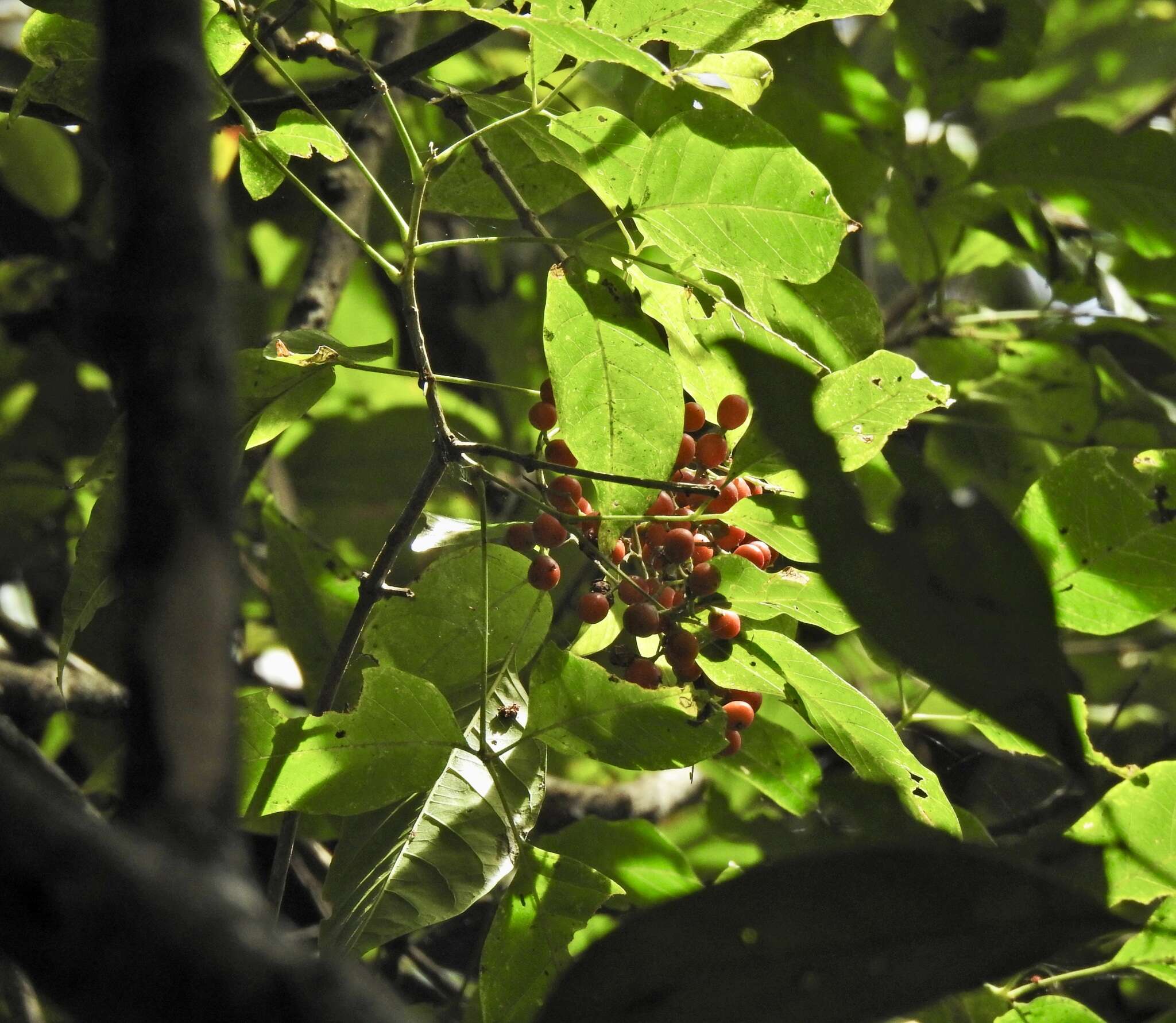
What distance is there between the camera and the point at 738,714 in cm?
102

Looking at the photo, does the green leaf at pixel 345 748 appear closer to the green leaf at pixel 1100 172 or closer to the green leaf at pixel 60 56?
the green leaf at pixel 60 56

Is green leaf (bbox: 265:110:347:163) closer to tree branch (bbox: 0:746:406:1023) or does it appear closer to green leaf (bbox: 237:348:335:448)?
green leaf (bbox: 237:348:335:448)

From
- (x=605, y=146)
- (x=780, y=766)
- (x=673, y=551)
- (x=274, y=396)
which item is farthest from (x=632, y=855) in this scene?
(x=605, y=146)

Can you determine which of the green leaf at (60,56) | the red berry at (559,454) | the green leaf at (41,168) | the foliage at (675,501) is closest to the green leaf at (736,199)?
the foliage at (675,501)

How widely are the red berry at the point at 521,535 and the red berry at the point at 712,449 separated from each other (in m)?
0.17

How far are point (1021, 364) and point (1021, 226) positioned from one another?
0.21 metres

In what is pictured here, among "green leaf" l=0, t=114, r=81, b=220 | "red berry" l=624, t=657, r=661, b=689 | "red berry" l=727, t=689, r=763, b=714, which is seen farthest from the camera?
"green leaf" l=0, t=114, r=81, b=220

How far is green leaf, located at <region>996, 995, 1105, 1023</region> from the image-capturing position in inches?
37.5

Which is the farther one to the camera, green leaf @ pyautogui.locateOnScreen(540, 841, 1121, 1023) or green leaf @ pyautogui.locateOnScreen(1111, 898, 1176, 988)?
green leaf @ pyautogui.locateOnScreen(1111, 898, 1176, 988)

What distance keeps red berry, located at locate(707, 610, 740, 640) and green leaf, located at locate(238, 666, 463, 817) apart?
226 millimetres

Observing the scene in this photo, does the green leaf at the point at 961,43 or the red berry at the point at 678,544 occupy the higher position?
the green leaf at the point at 961,43

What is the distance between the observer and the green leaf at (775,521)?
89cm

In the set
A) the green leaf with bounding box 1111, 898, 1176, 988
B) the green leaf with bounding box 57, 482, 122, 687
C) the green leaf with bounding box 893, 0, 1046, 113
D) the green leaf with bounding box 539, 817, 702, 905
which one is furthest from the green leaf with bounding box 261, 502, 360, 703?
the green leaf with bounding box 893, 0, 1046, 113

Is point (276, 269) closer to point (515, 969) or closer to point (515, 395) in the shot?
point (515, 395)
